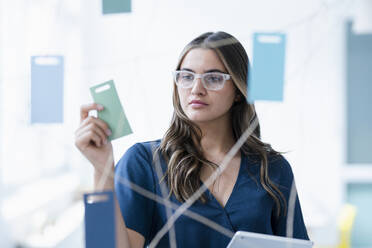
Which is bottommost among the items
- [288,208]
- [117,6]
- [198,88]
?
[288,208]

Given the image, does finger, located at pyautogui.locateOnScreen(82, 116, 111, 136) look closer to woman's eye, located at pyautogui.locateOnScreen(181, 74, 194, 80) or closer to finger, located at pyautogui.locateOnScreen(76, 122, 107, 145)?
finger, located at pyautogui.locateOnScreen(76, 122, 107, 145)

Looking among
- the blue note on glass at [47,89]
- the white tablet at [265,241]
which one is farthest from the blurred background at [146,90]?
the white tablet at [265,241]

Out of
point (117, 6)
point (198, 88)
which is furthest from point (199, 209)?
point (117, 6)

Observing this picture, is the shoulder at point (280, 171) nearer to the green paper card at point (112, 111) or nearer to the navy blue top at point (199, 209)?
the navy blue top at point (199, 209)

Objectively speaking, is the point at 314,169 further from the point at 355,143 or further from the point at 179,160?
the point at 179,160

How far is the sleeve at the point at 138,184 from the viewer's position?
62cm

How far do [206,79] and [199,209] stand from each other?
225 millimetres

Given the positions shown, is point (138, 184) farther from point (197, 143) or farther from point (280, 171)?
point (280, 171)

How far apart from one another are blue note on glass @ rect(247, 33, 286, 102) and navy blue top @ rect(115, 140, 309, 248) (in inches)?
9.5

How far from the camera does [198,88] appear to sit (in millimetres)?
522

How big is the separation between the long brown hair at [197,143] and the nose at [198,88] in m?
0.06

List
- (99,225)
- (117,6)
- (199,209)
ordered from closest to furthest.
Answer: (99,225)
(117,6)
(199,209)

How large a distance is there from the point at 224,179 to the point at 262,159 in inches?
3.0

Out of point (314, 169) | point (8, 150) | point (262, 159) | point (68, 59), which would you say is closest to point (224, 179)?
point (262, 159)
